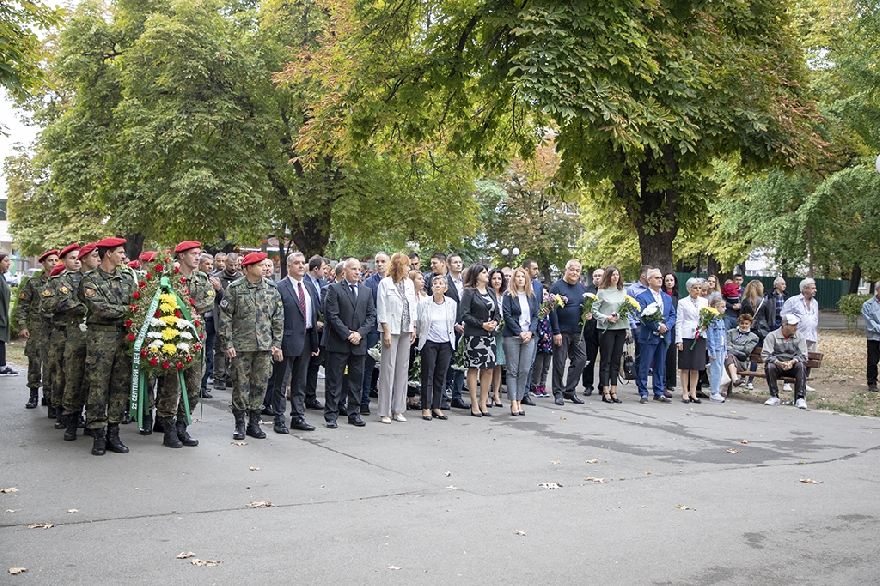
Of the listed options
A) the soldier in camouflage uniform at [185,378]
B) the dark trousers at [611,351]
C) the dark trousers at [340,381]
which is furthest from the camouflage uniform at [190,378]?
the dark trousers at [611,351]

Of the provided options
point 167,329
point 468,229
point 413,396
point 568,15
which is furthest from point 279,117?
point 167,329

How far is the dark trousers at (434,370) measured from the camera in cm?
1226

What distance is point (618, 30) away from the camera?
1491cm

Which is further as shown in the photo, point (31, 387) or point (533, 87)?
point (533, 87)

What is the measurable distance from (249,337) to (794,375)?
9.42 metres

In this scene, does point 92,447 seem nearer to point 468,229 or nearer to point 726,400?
point 726,400

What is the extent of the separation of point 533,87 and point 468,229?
1710 cm

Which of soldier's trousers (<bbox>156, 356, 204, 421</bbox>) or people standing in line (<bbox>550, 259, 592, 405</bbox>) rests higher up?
people standing in line (<bbox>550, 259, 592, 405</bbox>)

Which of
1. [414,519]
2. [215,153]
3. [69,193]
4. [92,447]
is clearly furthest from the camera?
[69,193]

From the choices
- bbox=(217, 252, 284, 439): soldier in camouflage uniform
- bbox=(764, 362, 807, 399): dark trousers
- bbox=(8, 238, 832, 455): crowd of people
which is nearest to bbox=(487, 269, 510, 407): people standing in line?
bbox=(8, 238, 832, 455): crowd of people

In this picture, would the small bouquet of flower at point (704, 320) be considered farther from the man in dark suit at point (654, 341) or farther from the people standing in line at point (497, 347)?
the people standing in line at point (497, 347)

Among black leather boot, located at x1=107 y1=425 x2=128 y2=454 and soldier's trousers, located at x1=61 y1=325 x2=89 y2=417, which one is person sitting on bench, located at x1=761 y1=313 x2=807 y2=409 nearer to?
black leather boot, located at x1=107 y1=425 x2=128 y2=454

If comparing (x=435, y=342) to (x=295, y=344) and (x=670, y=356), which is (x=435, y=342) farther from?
(x=670, y=356)

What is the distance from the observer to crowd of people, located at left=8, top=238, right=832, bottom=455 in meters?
9.58
